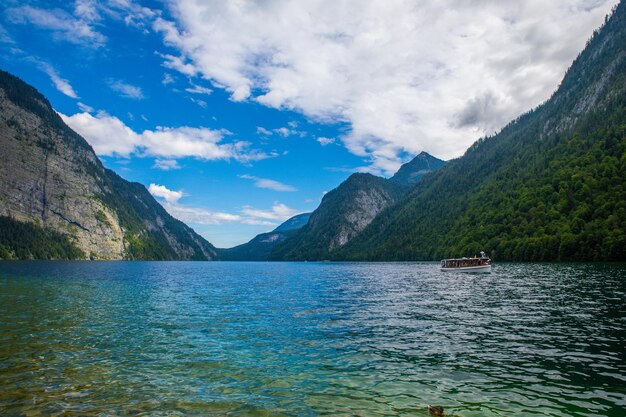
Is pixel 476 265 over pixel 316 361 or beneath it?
over

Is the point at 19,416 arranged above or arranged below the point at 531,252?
below

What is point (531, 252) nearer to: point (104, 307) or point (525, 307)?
point (525, 307)

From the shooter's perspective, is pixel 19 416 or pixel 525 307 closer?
pixel 19 416

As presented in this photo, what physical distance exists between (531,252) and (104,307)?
6989 inches

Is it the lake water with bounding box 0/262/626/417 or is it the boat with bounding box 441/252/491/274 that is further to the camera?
the boat with bounding box 441/252/491/274

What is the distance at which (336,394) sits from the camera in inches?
770

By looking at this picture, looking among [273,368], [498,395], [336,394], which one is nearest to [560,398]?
[498,395]

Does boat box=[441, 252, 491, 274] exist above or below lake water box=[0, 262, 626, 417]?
above

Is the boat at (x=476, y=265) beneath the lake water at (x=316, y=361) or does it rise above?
above

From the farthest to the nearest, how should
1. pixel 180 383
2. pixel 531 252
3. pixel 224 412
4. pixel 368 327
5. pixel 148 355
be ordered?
pixel 531 252
pixel 368 327
pixel 148 355
pixel 180 383
pixel 224 412

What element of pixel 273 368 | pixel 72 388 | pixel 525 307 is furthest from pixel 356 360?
pixel 525 307

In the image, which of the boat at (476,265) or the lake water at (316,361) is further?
the boat at (476,265)

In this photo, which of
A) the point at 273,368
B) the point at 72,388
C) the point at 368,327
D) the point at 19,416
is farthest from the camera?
the point at 368,327

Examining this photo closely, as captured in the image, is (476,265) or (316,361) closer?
(316,361)
